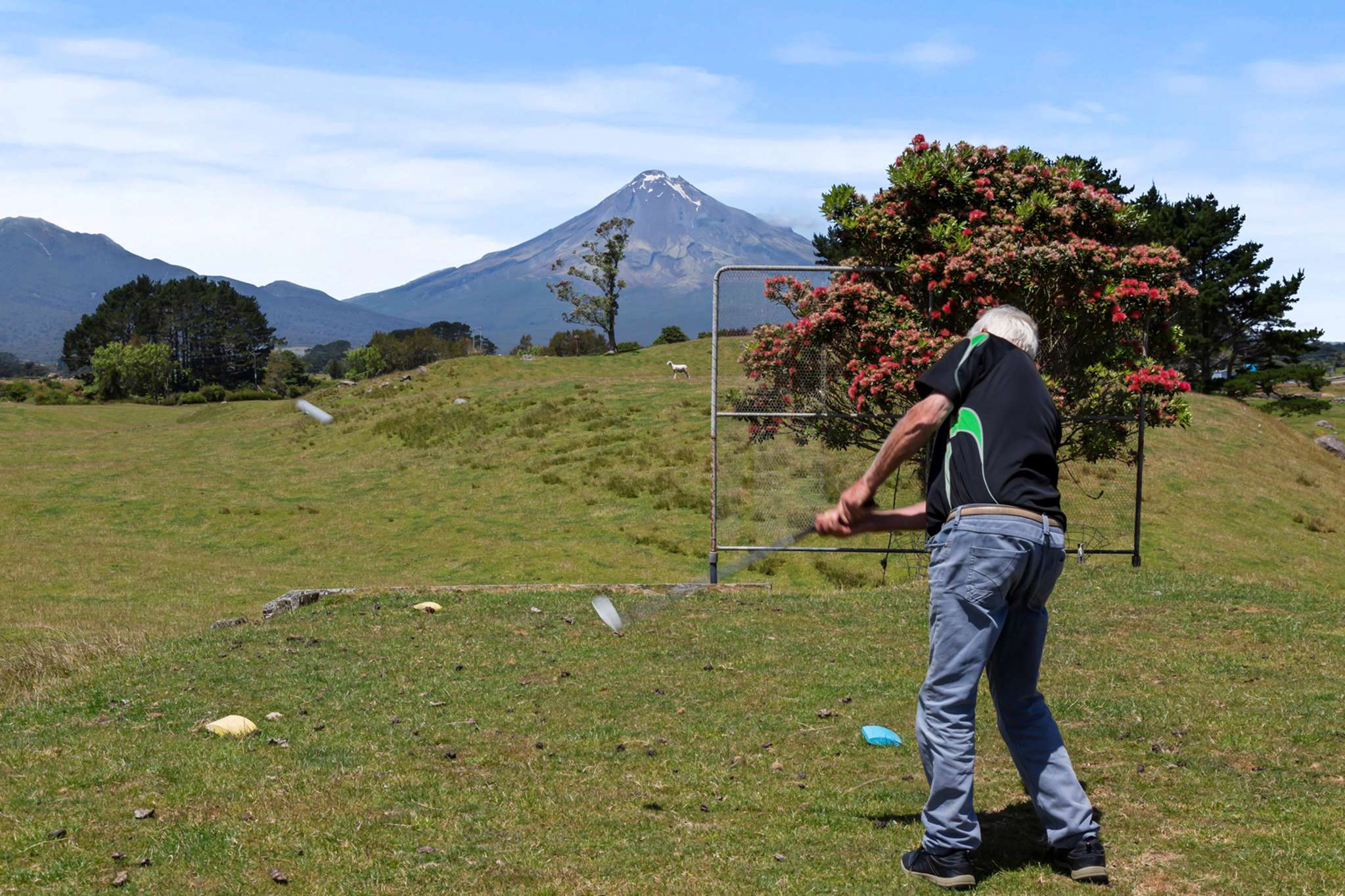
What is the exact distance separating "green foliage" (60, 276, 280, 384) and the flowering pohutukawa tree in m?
131

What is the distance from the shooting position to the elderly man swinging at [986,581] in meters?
4.79

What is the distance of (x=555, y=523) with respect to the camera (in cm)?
2652

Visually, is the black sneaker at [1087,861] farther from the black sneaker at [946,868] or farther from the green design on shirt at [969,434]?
the green design on shirt at [969,434]

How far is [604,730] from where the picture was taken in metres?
7.92

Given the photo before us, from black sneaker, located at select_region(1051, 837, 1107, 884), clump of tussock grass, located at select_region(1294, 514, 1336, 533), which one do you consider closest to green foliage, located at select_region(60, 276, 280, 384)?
clump of tussock grass, located at select_region(1294, 514, 1336, 533)

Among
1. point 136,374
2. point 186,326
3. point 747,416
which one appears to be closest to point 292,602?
point 747,416

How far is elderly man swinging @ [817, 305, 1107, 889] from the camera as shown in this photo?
15.7 ft

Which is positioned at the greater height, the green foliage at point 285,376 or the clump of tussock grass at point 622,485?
the green foliage at point 285,376

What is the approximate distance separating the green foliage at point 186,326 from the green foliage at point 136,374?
2689cm

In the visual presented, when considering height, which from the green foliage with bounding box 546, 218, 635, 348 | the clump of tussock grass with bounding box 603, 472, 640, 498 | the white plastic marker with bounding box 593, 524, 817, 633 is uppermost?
the green foliage with bounding box 546, 218, 635, 348

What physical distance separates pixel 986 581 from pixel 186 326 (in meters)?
164

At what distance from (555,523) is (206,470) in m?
19.2

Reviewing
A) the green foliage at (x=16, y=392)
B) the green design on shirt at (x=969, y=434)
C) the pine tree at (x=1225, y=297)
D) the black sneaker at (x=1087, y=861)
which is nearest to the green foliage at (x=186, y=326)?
the green foliage at (x=16, y=392)

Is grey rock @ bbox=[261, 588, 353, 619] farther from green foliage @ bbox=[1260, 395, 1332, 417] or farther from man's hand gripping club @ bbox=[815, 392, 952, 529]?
green foliage @ bbox=[1260, 395, 1332, 417]
